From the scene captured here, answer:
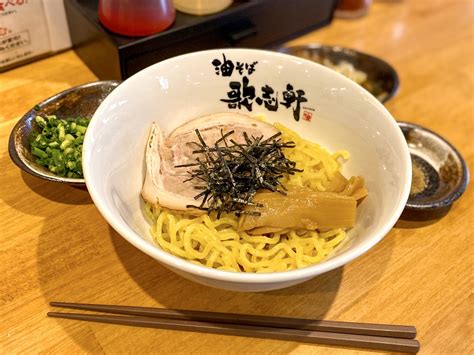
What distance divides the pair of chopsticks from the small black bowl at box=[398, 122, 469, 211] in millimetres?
415

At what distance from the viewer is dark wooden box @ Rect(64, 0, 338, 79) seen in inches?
66.0

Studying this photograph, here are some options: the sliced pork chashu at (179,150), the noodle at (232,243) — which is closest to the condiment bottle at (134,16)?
the sliced pork chashu at (179,150)

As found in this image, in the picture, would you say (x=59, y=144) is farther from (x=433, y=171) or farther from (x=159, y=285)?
(x=433, y=171)

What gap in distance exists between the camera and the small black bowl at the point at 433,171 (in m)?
1.47

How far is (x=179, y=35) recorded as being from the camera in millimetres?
1742

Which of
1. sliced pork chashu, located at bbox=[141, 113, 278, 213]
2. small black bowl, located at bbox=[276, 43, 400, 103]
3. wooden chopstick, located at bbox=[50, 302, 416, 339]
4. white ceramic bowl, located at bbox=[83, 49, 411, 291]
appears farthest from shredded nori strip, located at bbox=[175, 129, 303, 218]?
small black bowl, located at bbox=[276, 43, 400, 103]

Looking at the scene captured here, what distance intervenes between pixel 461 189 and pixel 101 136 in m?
1.10

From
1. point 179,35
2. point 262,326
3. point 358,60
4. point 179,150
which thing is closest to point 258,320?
point 262,326

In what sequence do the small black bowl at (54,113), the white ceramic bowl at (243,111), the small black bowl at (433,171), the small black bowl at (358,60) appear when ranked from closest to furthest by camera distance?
the white ceramic bowl at (243,111) → the small black bowl at (54,113) → the small black bowl at (433,171) → the small black bowl at (358,60)

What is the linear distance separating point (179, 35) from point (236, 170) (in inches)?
28.3

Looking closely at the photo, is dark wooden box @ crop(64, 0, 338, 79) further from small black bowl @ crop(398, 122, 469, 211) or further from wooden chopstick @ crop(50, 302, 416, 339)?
wooden chopstick @ crop(50, 302, 416, 339)

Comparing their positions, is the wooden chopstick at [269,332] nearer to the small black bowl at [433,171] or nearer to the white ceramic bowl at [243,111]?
the white ceramic bowl at [243,111]

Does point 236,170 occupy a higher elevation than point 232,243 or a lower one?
higher

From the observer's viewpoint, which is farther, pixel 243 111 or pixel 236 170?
pixel 243 111
